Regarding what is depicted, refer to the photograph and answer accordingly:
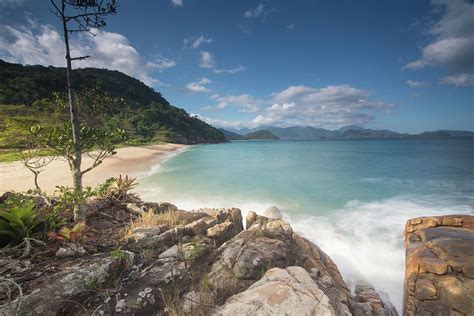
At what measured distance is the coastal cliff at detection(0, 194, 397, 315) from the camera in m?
3.01

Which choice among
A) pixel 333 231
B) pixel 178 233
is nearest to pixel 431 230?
pixel 333 231

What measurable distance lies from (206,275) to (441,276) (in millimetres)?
4985

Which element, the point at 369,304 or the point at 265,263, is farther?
the point at 369,304

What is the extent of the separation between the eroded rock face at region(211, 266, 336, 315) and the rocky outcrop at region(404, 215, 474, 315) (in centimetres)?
286

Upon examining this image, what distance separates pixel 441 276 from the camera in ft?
15.1

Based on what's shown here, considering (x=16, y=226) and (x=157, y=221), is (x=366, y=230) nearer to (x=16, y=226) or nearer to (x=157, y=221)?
(x=157, y=221)

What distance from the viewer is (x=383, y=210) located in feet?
48.2

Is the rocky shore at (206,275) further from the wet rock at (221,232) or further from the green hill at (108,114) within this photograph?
the green hill at (108,114)

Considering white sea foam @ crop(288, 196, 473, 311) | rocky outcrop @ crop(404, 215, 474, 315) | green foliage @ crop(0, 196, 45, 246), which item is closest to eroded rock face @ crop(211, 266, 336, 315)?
rocky outcrop @ crop(404, 215, 474, 315)

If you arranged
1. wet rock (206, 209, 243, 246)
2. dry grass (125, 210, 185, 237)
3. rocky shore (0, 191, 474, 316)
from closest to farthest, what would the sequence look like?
rocky shore (0, 191, 474, 316) → dry grass (125, 210, 185, 237) → wet rock (206, 209, 243, 246)

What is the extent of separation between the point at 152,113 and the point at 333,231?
107 meters

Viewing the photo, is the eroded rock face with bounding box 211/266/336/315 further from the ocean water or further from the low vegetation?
the low vegetation

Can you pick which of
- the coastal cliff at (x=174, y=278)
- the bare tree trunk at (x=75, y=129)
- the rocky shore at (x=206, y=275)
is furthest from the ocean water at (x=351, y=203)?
the bare tree trunk at (x=75, y=129)

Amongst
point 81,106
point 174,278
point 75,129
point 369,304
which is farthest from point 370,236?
point 81,106
